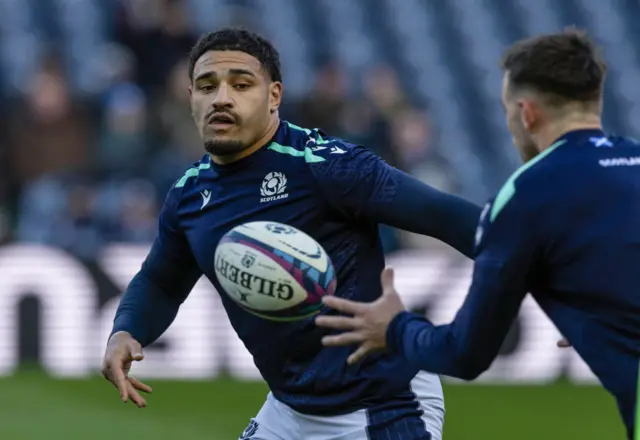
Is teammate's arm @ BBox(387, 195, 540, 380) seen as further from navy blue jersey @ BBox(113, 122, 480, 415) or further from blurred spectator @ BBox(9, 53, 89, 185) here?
blurred spectator @ BBox(9, 53, 89, 185)

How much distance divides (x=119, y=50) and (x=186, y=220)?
8.94 meters

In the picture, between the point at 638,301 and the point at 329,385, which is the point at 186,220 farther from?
the point at 638,301

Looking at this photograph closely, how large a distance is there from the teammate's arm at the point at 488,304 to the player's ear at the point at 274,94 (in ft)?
4.66

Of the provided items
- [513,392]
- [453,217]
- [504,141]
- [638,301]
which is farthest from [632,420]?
[504,141]

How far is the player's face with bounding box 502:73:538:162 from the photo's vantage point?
4008mm

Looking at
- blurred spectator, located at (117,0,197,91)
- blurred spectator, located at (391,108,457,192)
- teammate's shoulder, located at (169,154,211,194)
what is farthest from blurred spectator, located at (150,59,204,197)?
teammate's shoulder, located at (169,154,211,194)

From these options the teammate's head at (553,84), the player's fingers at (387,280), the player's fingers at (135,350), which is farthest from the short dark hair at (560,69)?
the player's fingers at (135,350)

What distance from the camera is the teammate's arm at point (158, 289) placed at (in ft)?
17.2

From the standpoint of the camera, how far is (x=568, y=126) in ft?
13.1

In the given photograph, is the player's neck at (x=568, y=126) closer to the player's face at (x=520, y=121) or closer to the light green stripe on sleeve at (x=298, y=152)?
the player's face at (x=520, y=121)

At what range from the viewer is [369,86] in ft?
47.0

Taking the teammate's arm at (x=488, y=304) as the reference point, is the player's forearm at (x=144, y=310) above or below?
below

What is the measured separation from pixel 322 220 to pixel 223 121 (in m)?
0.52

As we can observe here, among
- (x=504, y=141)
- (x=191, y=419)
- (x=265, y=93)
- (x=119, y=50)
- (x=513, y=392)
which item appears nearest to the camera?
(x=265, y=93)
